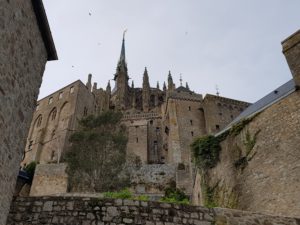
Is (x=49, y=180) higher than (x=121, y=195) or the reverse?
higher

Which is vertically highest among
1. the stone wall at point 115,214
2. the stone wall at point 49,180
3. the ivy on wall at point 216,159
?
the stone wall at point 49,180

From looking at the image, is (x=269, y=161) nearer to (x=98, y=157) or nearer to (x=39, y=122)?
(x=98, y=157)

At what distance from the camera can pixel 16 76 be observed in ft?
21.4

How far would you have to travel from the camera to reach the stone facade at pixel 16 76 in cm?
A: 596

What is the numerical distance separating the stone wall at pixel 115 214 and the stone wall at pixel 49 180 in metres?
21.5

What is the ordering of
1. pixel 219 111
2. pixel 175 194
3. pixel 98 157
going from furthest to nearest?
pixel 219 111 → pixel 175 194 → pixel 98 157

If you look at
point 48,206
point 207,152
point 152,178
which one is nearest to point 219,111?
point 152,178

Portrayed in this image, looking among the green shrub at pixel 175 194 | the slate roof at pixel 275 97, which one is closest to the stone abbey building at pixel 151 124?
the green shrub at pixel 175 194

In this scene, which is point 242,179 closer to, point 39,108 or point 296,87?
point 296,87

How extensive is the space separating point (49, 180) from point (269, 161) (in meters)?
20.8

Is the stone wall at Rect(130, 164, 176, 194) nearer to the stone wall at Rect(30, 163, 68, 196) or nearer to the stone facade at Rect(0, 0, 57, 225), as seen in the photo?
the stone wall at Rect(30, 163, 68, 196)

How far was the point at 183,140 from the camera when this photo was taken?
37.4 m

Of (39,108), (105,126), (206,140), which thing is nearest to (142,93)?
(39,108)

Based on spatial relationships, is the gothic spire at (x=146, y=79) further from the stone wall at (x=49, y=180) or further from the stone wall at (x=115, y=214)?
the stone wall at (x=115, y=214)
